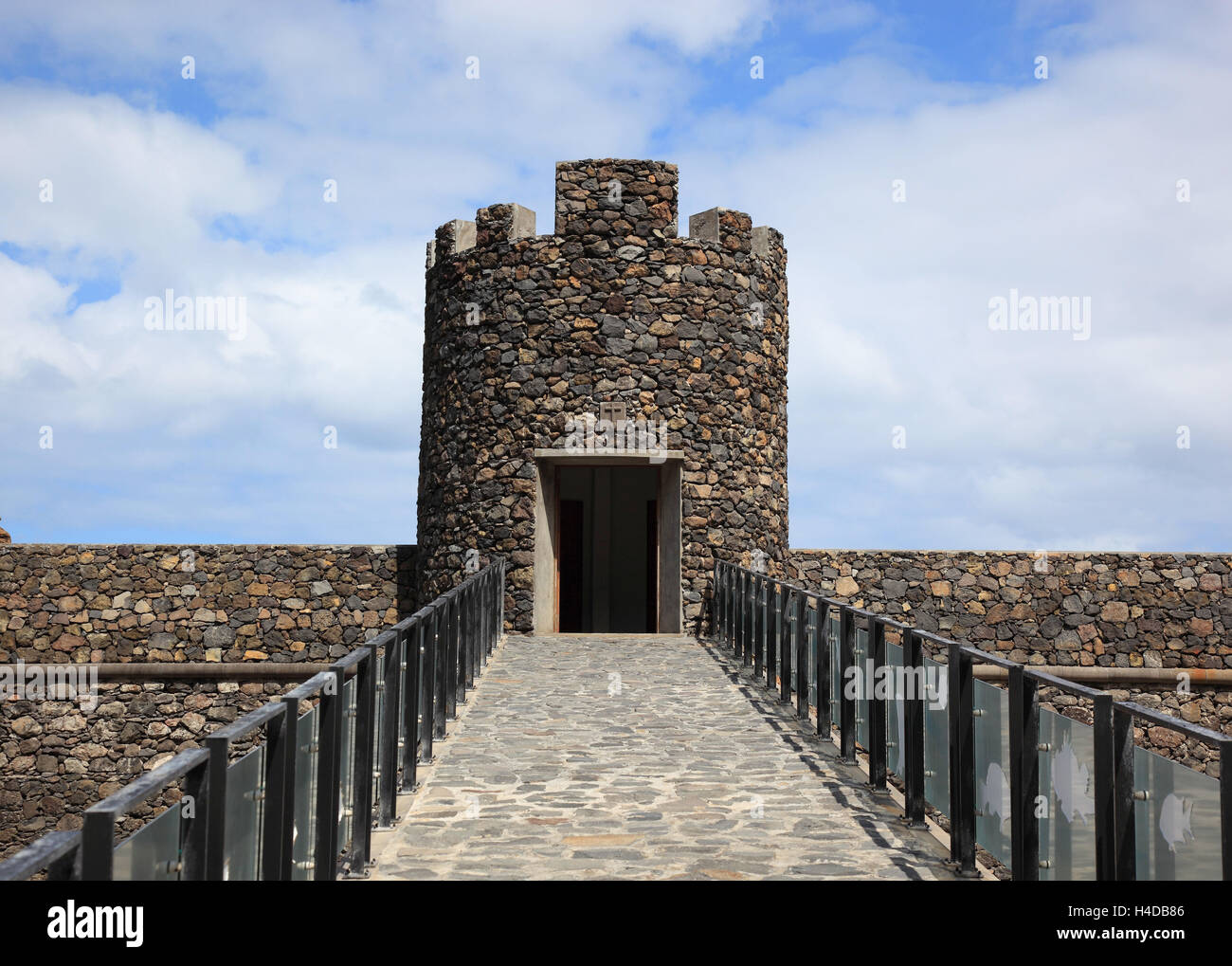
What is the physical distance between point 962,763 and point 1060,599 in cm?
1074

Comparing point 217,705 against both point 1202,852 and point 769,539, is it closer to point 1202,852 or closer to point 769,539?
point 769,539

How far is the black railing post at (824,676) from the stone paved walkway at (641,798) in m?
0.18

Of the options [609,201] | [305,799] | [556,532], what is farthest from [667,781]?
[609,201]

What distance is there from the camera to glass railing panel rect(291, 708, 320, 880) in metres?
4.07

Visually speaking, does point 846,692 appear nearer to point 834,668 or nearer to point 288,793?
point 834,668

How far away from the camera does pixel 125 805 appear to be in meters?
2.51

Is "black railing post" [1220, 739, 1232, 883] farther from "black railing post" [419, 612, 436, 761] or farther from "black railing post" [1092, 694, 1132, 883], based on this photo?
"black railing post" [419, 612, 436, 761]

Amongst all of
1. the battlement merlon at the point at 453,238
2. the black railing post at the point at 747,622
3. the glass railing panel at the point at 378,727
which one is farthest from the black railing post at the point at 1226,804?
the battlement merlon at the point at 453,238

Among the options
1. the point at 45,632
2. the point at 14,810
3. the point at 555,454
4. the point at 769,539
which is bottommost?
the point at 14,810

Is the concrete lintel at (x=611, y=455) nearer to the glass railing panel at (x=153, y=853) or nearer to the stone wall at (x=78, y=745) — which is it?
the stone wall at (x=78, y=745)

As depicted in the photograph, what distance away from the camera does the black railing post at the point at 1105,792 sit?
3.69 metres

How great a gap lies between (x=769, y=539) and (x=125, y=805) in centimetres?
1236

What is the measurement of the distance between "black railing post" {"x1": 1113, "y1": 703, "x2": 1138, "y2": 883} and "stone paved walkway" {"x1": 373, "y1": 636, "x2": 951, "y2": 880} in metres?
1.24
